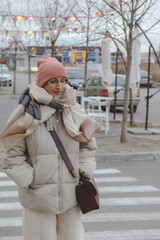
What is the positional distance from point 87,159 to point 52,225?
54 cm

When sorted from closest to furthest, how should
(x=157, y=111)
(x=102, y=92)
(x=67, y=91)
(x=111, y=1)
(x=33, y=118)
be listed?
(x=33, y=118) < (x=67, y=91) < (x=111, y=1) < (x=102, y=92) < (x=157, y=111)

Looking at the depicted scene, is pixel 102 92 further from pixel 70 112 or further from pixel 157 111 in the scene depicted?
pixel 70 112

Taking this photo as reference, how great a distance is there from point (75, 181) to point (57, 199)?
0.60 ft

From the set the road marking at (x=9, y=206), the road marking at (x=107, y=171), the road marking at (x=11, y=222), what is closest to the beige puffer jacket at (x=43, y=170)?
the road marking at (x=11, y=222)

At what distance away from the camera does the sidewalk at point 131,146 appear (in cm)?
875

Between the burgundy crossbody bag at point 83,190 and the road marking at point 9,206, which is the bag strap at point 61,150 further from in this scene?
the road marking at point 9,206

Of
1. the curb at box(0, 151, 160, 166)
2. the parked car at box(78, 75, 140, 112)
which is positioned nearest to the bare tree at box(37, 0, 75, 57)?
the parked car at box(78, 75, 140, 112)

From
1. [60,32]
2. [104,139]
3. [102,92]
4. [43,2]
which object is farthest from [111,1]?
[43,2]

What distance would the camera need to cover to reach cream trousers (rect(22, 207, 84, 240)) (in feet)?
9.67

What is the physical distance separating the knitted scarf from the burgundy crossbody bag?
119mm

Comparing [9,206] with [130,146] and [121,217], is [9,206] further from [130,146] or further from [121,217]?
[130,146]

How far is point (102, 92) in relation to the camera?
17.3 m

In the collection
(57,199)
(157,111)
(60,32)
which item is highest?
(60,32)

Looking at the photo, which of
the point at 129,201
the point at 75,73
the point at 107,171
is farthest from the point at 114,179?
the point at 75,73
